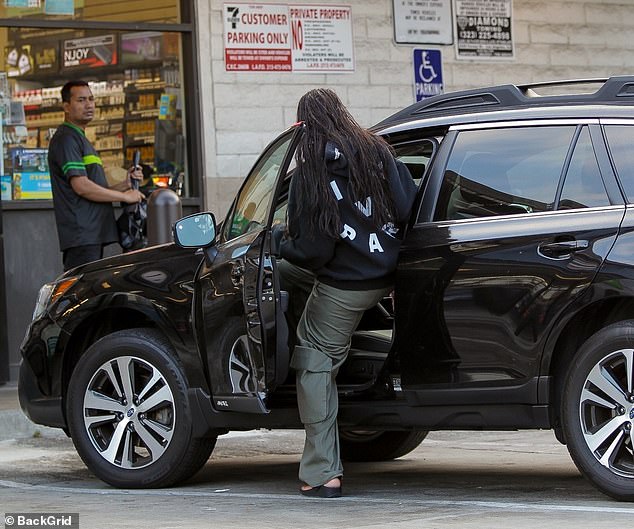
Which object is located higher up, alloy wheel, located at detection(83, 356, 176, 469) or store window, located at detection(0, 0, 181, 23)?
store window, located at detection(0, 0, 181, 23)

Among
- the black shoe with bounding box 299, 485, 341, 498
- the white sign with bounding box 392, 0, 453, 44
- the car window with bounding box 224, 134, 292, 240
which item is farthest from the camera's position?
the white sign with bounding box 392, 0, 453, 44

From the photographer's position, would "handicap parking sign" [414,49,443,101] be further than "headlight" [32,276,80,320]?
Yes

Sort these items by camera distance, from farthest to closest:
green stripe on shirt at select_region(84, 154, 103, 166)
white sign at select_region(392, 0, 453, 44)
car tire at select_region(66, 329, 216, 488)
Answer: white sign at select_region(392, 0, 453, 44)
green stripe on shirt at select_region(84, 154, 103, 166)
car tire at select_region(66, 329, 216, 488)

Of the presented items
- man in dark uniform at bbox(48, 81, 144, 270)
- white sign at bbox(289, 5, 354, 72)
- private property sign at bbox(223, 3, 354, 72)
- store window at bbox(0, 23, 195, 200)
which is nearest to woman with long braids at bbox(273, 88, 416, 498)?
man in dark uniform at bbox(48, 81, 144, 270)

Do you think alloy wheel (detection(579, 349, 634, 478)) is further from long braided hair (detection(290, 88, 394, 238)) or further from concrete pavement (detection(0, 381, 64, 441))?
concrete pavement (detection(0, 381, 64, 441))

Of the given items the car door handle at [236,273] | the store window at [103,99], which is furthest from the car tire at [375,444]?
the store window at [103,99]

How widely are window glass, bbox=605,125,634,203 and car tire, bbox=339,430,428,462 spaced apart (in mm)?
2523

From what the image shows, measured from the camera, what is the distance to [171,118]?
12367 mm

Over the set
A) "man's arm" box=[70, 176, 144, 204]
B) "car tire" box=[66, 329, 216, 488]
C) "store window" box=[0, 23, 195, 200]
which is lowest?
"car tire" box=[66, 329, 216, 488]

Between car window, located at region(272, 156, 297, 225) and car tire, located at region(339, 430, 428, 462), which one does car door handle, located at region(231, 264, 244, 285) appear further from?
car tire, located at region(339, 430, 428, 462)

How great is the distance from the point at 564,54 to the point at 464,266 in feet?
26.1

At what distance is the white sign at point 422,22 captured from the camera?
13.1 meters

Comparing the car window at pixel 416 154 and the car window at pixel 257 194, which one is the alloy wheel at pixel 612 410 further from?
the car window at pixel 257 194

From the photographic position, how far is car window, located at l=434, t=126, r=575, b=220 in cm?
637
